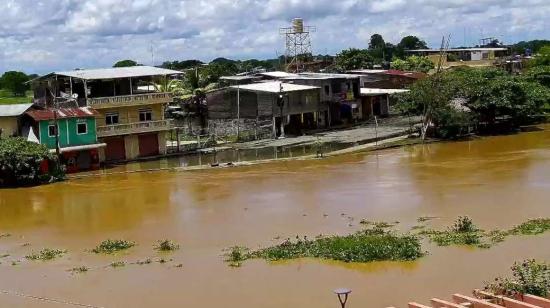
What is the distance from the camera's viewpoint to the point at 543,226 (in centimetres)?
2008

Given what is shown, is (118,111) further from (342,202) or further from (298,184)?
(342,202)

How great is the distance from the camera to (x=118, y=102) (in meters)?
41.9

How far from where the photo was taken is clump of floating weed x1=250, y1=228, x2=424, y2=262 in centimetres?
1791

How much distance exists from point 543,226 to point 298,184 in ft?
42.5

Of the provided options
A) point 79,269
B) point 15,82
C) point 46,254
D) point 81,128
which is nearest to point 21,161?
point 81,128

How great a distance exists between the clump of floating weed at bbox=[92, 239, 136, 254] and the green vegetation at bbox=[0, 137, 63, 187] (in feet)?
46.9

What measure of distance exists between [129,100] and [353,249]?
26.6m

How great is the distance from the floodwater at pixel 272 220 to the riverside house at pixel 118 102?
19.4 feet

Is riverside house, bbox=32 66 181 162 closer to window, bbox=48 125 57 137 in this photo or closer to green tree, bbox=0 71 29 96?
window, bbox=48 125 57 137

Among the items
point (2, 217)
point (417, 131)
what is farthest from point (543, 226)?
point (417, 131)

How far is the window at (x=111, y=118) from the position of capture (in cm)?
4192

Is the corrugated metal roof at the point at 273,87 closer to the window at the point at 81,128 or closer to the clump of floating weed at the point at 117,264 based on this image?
the window at the point at 81,128

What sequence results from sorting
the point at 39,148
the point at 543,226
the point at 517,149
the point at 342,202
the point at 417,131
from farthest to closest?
the point at 417,131
the point at 517,149
the point at 39,148
the point at 342,202
the point at 543,226

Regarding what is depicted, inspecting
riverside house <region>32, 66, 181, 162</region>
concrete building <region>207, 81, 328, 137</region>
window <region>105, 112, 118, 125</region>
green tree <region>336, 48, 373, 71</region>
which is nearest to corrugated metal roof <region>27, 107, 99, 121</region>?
riverside house <region>32, 66, 181, 162</region>
